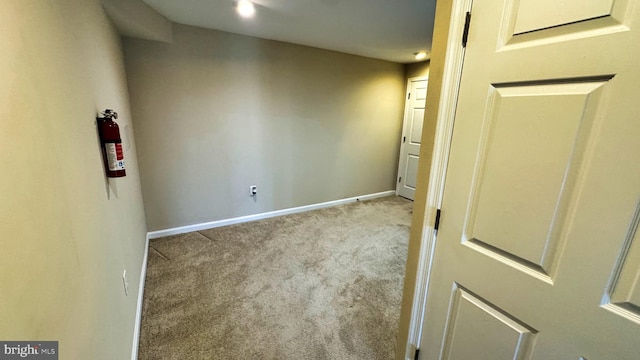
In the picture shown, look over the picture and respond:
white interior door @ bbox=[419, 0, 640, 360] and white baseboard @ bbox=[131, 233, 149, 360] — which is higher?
white interior door @ bbox=[419, 0, 640, 360]

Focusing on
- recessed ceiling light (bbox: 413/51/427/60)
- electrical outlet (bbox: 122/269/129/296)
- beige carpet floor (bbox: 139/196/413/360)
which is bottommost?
beige carpet floor (bbox: 139/196/413/360)

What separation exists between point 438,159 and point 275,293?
1738 mm

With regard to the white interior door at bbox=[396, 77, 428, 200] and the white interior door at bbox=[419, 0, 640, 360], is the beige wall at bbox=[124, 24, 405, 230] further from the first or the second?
the white interior door at bbox=[419, 0, 640, 360]

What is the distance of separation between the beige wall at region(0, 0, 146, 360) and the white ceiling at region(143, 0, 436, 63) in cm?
123

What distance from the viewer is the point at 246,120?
127 inches

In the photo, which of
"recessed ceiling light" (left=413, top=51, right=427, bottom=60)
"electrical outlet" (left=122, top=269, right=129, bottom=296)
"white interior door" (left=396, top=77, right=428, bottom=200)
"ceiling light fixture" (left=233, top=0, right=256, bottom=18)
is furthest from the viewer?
"white interior door" (left=396, top=77, right=428, bottom=200)

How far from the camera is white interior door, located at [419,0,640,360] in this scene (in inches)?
24.7

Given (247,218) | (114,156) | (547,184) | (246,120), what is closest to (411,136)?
(246,120)

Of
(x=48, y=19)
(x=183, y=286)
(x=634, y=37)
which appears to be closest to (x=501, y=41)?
(x=634, y=37)

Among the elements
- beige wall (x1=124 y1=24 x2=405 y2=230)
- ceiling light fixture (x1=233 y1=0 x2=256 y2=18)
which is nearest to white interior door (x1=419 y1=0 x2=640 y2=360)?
ceiling light fixture (x1=233 y1=0 x2=256 y2=18)

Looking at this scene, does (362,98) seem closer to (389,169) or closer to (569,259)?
(389,169)

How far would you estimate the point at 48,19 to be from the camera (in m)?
0.82

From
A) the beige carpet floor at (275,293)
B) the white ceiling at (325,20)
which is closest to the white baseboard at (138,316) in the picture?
the beige carpet floor at (275,293)

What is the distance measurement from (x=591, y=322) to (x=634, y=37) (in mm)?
727
